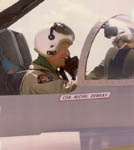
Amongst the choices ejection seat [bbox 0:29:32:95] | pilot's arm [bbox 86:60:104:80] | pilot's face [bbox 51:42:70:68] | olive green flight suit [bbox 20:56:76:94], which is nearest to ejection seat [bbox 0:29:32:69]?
ejection seat [bbox 0:29:32:95]

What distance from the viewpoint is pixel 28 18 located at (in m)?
3.47

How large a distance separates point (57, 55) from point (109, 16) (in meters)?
0.63

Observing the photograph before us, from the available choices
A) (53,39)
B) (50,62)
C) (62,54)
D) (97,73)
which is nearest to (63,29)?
(53,39)

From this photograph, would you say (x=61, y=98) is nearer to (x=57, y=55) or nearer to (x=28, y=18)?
(x=57, y=55)

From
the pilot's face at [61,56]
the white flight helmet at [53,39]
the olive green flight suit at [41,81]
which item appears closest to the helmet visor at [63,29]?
the white flight helmet at [53,39]

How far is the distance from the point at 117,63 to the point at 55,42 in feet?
2.07

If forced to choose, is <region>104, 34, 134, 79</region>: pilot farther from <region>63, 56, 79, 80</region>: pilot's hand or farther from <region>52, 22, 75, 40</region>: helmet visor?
<region>52, 22, 75, 40</region>: helmet visor

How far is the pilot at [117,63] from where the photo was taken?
3451 millimetres

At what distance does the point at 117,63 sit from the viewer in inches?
137

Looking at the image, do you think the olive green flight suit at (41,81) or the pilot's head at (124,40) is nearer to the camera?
the olive green flight suit at (41,81)

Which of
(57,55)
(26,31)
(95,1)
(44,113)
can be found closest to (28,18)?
(26,31)

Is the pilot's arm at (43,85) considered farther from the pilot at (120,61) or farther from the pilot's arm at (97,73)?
the pilot at (120,61)

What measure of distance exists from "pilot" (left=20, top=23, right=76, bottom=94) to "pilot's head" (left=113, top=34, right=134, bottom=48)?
44cm

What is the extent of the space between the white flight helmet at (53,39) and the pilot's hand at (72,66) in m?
0.15
